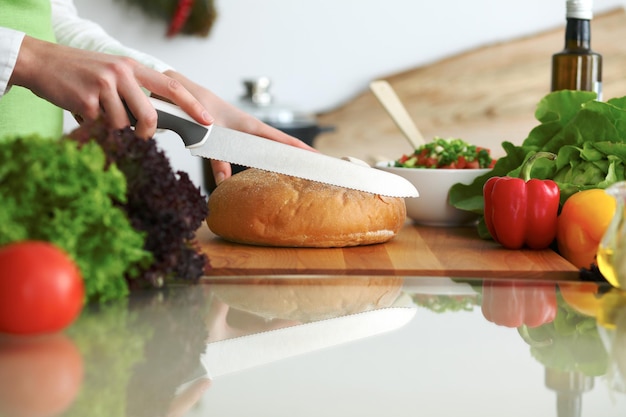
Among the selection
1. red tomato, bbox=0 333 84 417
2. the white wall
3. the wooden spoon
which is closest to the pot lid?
the white wall

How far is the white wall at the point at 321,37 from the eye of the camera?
9.96 ft

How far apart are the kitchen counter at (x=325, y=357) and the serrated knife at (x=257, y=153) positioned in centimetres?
28

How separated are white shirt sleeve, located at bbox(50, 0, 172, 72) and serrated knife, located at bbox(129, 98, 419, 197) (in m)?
0.54

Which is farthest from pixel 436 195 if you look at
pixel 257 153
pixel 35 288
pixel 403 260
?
pixel 35 288

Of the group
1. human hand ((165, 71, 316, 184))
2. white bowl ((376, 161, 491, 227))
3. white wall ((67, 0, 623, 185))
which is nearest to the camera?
human hand ((165, 71, 316, 184))

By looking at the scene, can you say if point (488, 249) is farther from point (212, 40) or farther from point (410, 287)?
point (212, 40)

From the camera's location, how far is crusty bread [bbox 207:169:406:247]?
132 cm

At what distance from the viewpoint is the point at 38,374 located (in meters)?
0.61

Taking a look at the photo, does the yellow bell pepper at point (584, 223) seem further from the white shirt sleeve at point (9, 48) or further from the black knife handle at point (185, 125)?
the white shirt sleeve at point (9, 48)

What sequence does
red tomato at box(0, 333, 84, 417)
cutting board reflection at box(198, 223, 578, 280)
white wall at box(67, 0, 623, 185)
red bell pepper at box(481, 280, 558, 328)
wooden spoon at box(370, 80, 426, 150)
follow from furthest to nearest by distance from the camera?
white wall at box(67, 0, 623, 185)
wooden spoon at box(370, 80, 426, 150)
cutting board reflection at box(198, 223, 578, 280)
red bell pepper at box(481, 280, 558, 328)
red tomato at box(0, 333, 84, 417)

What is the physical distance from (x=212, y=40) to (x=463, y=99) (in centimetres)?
88

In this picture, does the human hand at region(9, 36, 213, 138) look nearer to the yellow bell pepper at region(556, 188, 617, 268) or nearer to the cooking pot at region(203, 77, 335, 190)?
the yellow bell pepper at region(556, 188, 617, 268)

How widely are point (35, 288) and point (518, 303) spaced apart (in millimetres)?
462

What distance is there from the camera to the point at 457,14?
9.99 ft
